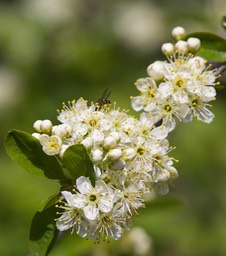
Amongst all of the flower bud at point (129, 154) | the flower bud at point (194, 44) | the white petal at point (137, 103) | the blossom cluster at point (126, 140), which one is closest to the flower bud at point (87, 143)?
the blossom cluster at point (126, 140)

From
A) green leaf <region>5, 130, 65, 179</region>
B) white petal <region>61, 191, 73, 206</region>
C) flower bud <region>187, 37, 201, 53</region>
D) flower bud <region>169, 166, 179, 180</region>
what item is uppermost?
flower bud <region>187, 37, 201, 53</region>

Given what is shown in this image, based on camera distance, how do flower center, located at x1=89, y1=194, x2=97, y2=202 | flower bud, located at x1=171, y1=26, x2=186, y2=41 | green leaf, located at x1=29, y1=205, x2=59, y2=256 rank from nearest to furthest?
1. flower center, located at x1=89, y1=194, x2=97, y2=202
2. green leaf, located at x1=29, y1=205, x2=59, y2=256
3. flower bud, located at x1=171, y1=26, x2=186, y2=41

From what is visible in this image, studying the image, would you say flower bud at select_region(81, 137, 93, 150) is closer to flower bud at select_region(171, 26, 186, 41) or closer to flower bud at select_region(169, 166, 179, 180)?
flower bud at select_region(169, 166, 179, 180)

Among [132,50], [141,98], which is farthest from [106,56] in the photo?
[141,98]

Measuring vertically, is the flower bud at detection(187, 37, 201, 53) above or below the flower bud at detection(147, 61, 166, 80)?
above

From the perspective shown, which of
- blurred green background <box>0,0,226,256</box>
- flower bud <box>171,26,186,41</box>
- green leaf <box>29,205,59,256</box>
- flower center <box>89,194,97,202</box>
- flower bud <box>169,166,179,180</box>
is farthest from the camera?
blurred green background <box>0,0,226,256</box>

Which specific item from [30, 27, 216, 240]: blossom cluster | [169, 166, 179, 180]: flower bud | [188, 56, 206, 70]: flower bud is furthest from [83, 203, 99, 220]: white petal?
[188, 56, 206, 70]: flower bud

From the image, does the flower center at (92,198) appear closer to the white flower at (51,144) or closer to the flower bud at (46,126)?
the white flower at (51,144)

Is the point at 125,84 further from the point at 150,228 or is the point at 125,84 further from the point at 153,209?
the point at 153,209
